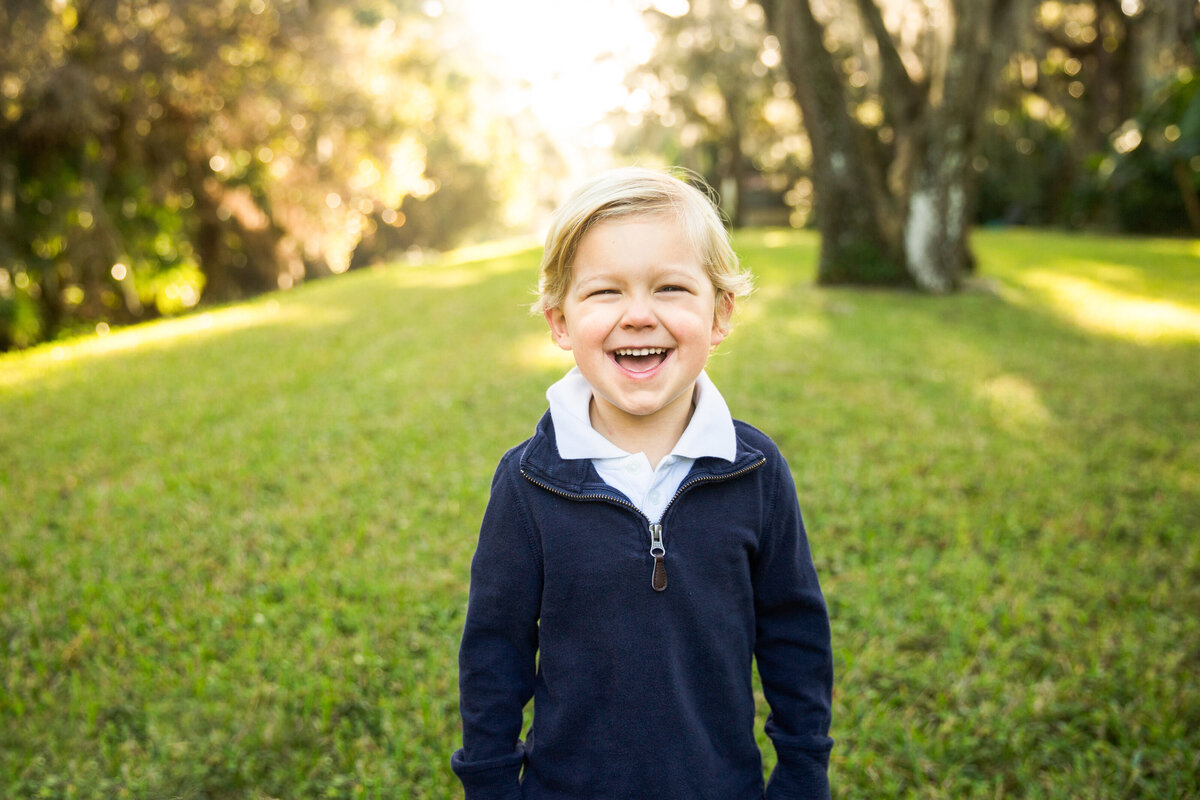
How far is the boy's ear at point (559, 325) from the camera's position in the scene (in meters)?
1.53

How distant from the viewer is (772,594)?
4.90ft

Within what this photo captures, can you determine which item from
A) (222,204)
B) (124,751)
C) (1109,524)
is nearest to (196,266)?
(222,204)

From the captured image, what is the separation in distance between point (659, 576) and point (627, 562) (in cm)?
6

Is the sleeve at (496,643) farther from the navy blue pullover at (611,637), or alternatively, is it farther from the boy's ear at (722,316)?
the boy's ear at (722,316)

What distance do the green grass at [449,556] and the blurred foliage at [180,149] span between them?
3.92 meters

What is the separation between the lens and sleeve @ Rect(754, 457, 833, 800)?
1460 millimetres

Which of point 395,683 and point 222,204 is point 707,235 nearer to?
point 395,683

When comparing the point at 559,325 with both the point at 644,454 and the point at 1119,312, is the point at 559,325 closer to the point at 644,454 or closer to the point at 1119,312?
the point at 644,454

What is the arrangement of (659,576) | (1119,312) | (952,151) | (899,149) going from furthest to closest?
(899,149), (952,151), (1119,312), (659,576)

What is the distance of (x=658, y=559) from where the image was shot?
4.45 feet

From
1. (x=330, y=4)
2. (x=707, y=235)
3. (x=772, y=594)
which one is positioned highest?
(x=330, y=4)

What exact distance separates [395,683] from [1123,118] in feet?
70.2

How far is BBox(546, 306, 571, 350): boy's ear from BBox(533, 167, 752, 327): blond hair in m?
0.02

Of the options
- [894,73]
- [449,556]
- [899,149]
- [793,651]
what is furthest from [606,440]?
[894,73]
